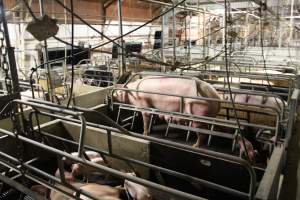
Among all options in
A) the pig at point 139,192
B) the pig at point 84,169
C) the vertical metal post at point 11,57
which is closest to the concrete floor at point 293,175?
the pig at point 139,192

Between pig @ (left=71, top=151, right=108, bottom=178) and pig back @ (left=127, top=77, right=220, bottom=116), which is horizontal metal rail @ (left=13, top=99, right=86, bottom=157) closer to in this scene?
pig @ (left=71, top=151, right=108, bottom=178)

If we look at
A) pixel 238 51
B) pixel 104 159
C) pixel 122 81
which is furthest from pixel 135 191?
pixel 238 51

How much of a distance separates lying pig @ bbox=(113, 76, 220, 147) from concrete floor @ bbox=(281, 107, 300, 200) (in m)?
0.73

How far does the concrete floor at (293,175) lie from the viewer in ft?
6.62

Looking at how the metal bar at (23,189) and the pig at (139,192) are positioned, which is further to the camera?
the pig at (139,192)

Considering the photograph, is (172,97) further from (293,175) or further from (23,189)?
(23,189)

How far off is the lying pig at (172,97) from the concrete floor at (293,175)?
2.40 ft

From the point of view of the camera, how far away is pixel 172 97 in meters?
2.85

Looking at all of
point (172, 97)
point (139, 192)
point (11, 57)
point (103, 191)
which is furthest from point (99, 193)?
point (172, 97)

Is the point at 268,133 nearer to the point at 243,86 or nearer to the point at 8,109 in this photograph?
the point at 243,86

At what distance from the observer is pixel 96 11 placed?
10516 millimetres

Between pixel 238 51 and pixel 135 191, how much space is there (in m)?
5.07

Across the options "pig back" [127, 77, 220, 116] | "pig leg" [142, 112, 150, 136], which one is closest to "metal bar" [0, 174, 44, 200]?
"pig back" [127, 77, 220, 116]

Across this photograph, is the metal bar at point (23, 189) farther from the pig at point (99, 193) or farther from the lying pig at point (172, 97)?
the lying pig at point (172, 97)
